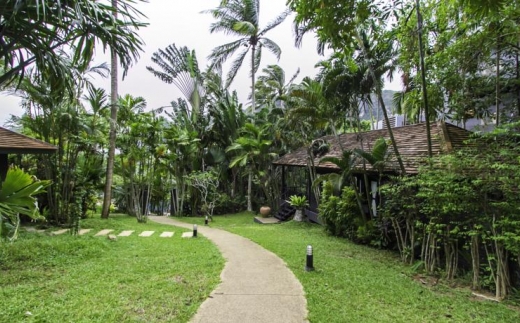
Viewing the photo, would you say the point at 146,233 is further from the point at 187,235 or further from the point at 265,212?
the point at 265,212

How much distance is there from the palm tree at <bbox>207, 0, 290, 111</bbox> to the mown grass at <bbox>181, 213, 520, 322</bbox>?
40.6 feet

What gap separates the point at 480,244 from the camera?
19.5ft

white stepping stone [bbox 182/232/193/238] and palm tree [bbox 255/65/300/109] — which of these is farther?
palm tree [bbox 255/65/300/109]

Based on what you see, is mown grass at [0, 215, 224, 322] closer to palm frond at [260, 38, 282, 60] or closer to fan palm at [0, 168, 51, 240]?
fan palm at [0, 168, 51, 240]

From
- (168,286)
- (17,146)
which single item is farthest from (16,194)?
(17,146)

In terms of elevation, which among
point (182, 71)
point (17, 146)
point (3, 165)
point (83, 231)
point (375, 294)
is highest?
point (182, 71)

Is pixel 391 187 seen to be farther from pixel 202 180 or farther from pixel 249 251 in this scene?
pixel 202 180

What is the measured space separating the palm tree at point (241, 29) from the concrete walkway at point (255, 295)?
12.9 metres

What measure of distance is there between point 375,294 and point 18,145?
9.14 meters

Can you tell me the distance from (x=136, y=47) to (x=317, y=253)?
19.5 ft

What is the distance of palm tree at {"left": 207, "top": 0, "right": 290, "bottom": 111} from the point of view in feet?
53.2

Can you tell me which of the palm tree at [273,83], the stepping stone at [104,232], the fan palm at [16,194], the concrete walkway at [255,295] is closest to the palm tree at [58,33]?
the fan palm at [16,194]

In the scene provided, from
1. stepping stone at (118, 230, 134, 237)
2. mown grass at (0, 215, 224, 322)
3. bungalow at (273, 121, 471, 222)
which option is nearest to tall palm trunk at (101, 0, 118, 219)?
stepping stone at (118, 230, 134, 237)

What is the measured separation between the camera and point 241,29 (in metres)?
16.1
